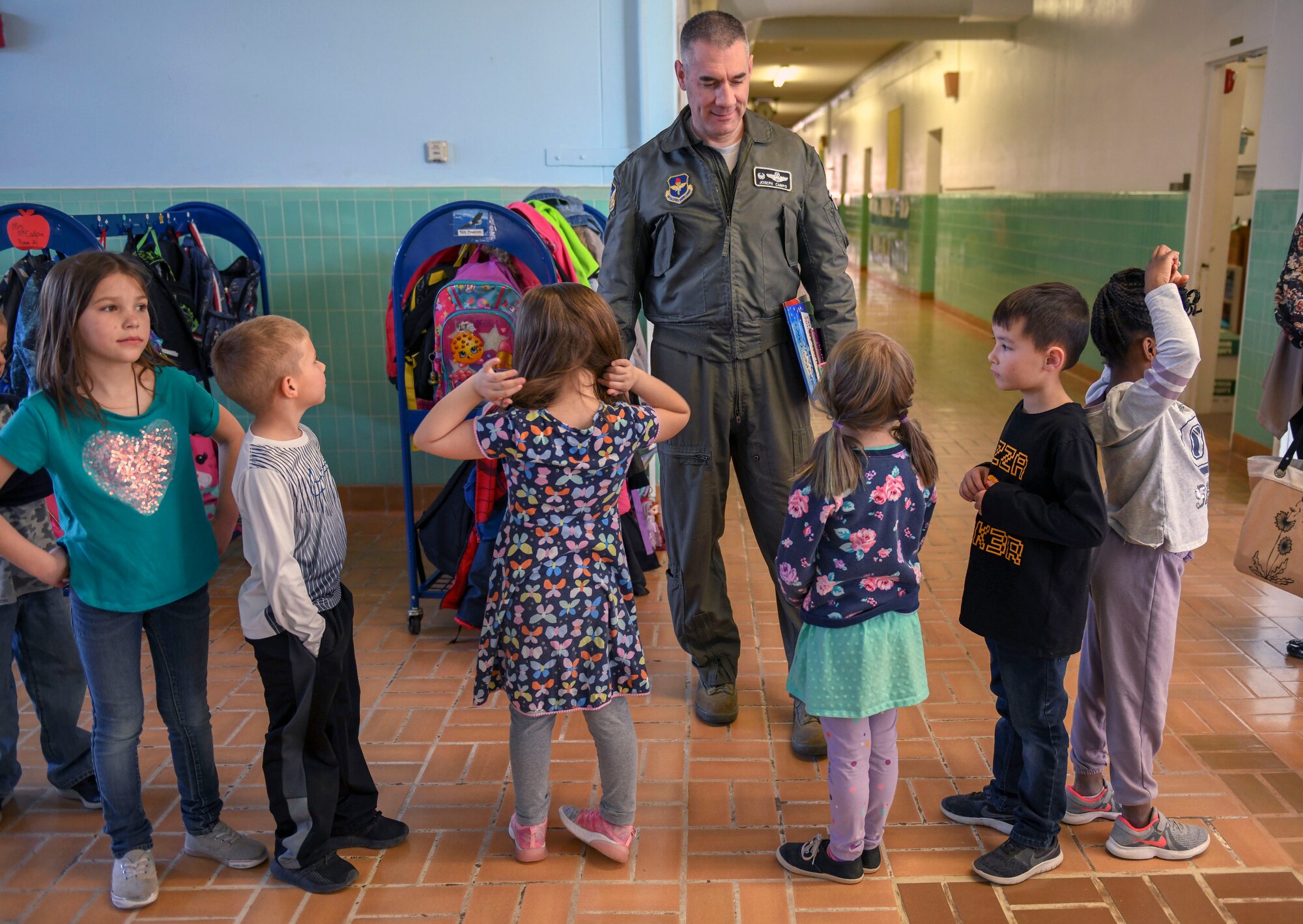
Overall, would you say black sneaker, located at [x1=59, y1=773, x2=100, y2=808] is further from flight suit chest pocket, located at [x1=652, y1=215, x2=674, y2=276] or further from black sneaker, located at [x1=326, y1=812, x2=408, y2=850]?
flight suit chest pocket, located at [x1=652, y1=215, x2=674, y2=276]

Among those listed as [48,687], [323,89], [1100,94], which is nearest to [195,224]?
[323,89]

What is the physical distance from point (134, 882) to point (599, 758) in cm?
106

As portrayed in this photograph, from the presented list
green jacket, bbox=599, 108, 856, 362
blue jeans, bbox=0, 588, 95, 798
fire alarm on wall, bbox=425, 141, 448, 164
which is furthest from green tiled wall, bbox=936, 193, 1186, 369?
blue jeans, bbox=0, 588, 95, 798

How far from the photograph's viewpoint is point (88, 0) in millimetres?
4676

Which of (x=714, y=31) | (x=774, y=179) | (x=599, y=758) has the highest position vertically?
(x=714, y=31)

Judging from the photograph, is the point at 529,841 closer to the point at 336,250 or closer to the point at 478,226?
the point at 478,226

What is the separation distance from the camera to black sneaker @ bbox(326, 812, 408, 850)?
2.50 m

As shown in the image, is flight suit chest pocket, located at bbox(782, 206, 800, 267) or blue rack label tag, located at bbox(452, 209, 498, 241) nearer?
flight suit chest pocket, located at bbox(782, 206, 800, 267)

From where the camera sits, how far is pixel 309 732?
2.30 metres

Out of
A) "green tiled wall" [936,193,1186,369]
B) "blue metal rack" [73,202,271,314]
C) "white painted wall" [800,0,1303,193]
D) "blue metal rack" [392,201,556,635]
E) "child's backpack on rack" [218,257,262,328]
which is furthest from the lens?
"green tiled wall" [936,193,1186,369]

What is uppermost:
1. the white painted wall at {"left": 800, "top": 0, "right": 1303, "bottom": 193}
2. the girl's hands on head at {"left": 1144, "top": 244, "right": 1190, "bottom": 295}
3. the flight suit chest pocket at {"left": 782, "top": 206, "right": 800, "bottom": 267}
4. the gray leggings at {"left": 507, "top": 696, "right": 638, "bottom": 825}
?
the white painted wall at {"left": 800, "top": 0, "right": 1303, "bottom": 193}

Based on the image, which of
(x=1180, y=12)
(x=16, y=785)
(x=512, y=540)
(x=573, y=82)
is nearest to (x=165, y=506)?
(x=512, y=540)

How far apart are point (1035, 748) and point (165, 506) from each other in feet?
6.39

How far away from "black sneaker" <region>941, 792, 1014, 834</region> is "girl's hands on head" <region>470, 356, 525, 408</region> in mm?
1498
